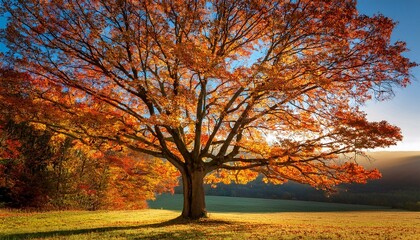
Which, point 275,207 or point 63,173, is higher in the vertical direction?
point 63,173

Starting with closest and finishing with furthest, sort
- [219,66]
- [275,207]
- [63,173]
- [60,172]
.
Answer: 1. [219,66]
2. [60,172]
3. [63,173]
4. [275,207]

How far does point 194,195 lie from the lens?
17.3 meters

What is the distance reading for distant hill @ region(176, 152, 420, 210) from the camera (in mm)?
69562

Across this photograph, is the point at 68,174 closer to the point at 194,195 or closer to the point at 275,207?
the point at 194,195

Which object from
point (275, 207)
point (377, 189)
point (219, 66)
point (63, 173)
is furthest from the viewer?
point (377, 189)

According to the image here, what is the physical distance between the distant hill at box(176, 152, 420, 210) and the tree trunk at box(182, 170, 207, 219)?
52.0 metres

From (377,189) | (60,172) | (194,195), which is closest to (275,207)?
(377,189)

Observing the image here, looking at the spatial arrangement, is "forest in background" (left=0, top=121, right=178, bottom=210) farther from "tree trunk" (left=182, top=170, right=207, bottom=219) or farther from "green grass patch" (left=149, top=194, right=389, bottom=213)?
"green grass patch" (left=149, top=194, right=389, bottom=213)

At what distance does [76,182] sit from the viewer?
98.5 ft

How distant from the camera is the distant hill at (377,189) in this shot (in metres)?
69.6

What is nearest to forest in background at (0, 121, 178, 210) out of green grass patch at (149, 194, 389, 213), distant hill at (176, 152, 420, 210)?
green grass patch at (149, 194, 389, 213)

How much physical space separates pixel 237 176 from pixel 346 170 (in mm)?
7132

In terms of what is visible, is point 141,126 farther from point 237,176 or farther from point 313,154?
point 313,154

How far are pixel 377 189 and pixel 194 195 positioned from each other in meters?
79.0
